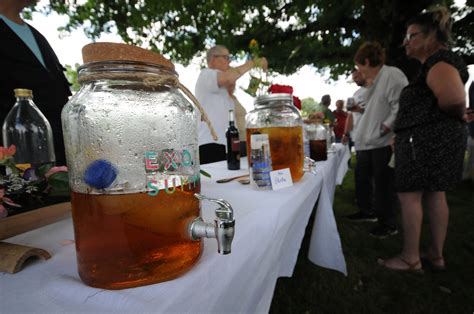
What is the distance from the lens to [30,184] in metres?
0.61

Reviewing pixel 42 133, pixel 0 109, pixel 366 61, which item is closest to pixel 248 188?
pixel 42 133

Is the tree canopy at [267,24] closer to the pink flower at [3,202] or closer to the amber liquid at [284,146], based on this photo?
the amber liquid at [284,146]

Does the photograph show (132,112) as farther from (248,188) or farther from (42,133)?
(42,133)

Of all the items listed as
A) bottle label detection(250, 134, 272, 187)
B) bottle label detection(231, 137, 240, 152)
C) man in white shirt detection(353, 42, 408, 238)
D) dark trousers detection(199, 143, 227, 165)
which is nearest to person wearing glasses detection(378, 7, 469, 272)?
man in white shirt detection(353, 42, 408, 238)

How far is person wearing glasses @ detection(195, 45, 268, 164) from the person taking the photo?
6.61 ft

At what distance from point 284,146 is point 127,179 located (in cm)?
72

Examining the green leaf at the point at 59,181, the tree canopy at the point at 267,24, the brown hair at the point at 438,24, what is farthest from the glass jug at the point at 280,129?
the tree canopy at the point at 267,24

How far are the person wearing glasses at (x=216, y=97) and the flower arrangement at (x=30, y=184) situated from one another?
4.88 feet

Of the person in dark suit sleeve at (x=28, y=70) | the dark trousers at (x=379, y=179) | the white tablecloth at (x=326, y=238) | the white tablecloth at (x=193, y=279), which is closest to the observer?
the white tablecloth at (x=193, y=279)

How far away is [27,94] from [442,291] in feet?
7.87

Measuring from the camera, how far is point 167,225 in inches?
15.3

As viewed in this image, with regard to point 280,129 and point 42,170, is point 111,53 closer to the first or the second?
point 42,170

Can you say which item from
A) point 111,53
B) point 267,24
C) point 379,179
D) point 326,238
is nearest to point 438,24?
point 379,179

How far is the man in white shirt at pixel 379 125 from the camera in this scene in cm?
221
